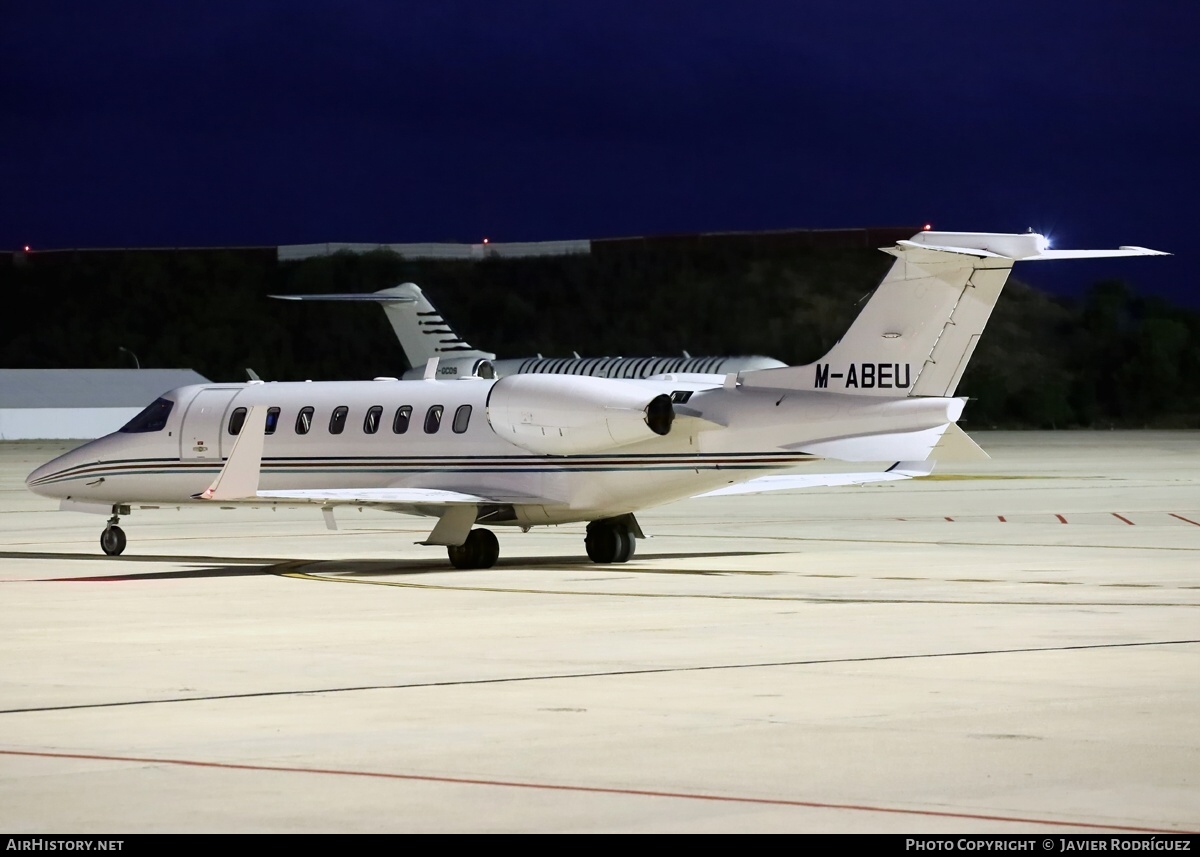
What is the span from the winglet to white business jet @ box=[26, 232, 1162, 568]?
2 centimetres

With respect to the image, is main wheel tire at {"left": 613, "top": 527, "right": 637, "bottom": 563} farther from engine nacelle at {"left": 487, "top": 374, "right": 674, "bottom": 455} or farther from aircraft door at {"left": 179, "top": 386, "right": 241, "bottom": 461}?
aircraft door at {"left": 179, "top": 386, "right": 241, "bottom": 461}

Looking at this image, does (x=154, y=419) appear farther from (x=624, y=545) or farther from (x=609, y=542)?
(x=624, y=545)

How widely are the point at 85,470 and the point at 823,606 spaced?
1359 centimetres

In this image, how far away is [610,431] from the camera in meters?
24.7

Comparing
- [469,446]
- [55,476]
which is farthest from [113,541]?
[469,446]

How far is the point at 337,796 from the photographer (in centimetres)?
973

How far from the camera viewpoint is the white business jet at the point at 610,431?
23750mm

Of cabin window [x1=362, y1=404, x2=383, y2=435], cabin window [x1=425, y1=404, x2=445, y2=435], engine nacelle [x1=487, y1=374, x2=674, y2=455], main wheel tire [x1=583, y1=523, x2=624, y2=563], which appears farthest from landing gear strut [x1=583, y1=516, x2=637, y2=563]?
cabin window [x1=362, y1=404, x2=383, y2=435]

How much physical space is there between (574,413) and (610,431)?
501 mm

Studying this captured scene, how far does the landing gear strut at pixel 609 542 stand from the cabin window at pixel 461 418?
2097 mm

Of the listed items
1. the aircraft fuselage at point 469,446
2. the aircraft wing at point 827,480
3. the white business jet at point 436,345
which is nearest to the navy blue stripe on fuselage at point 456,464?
the aircraft fuselage at point 469,446

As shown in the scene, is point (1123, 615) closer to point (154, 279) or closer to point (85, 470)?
point (85, 470)

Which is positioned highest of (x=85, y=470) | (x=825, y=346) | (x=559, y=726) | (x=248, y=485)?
(x=825, y=346)
